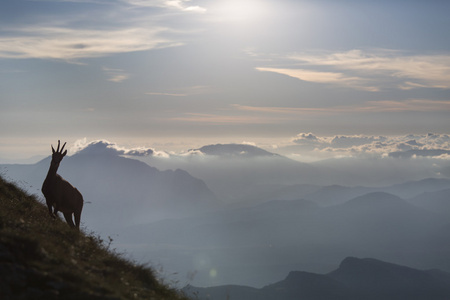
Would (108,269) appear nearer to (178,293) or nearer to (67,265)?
(67,265)

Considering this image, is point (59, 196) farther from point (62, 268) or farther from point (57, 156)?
point (62, 268)

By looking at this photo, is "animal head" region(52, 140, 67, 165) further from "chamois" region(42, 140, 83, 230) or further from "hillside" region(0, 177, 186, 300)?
"hillside" region(0, 177, 186, 300)

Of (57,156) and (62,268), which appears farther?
(57,156)

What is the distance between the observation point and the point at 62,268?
11.9 meters

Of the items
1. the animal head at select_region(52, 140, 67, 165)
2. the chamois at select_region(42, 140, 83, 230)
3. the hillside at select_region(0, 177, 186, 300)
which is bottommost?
the hillside at select_region(0, 177, 186, 300)

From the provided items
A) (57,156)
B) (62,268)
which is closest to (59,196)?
(57,156)

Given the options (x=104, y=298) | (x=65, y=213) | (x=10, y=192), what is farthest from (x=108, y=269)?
(x=10, y=192)

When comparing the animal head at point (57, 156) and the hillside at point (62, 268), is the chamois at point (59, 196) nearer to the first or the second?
the animal head at point (57, 156)

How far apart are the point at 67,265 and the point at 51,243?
147 cm

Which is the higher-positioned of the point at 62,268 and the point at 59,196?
the point at 59,196

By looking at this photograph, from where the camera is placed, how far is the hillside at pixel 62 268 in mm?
Result: 10773

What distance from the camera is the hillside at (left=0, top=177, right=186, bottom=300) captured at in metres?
10.8

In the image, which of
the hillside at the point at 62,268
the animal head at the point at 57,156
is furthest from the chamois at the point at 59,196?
the hillside at the point at 62,268

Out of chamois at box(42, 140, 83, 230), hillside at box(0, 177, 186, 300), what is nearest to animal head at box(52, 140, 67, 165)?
chamois at box(42, 140, 83, 230)
